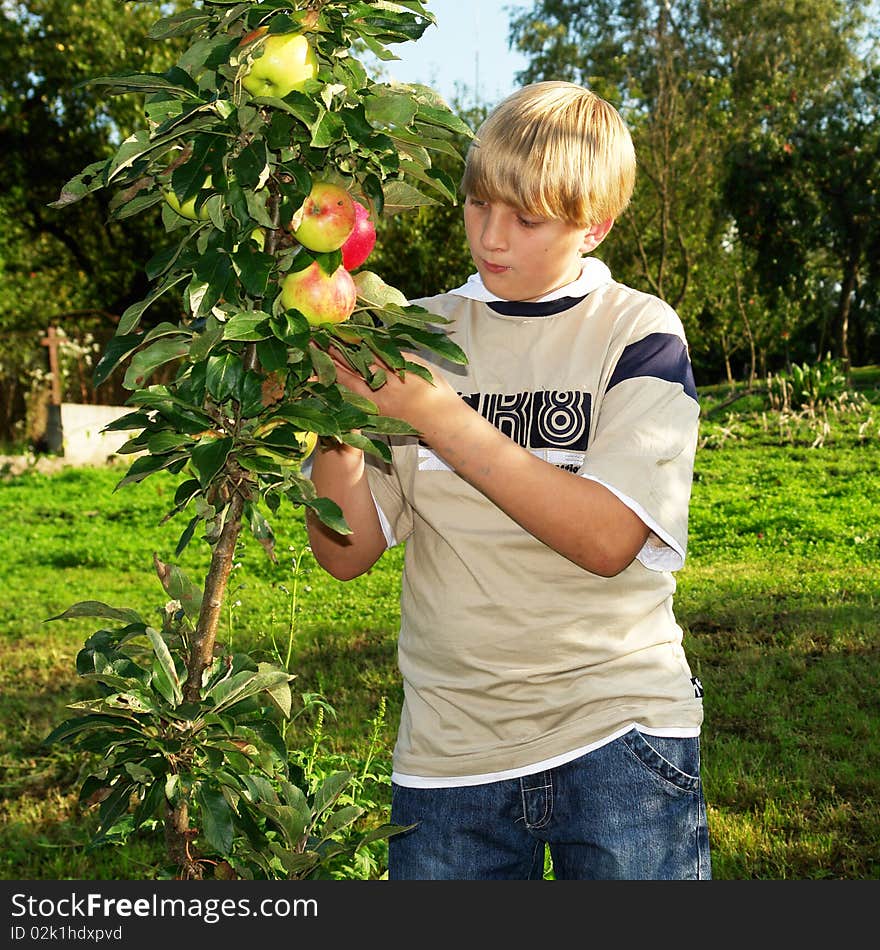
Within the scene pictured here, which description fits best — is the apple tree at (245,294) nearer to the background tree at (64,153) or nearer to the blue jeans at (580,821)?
the blue jeans at (580,821)

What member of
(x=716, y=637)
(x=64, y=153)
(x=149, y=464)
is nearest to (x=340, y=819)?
(x=149, y=464)

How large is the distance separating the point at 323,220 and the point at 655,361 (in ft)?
2.51

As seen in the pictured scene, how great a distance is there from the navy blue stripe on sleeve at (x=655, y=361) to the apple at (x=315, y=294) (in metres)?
0.68

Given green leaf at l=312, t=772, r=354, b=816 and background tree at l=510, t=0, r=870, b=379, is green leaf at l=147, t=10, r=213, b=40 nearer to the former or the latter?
green leaf at l=312, t=772, r=354, b=816

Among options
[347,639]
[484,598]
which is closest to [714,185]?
[347,639]

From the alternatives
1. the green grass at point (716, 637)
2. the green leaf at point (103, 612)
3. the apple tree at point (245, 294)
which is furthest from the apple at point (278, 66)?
the green grass at point (716, 637)

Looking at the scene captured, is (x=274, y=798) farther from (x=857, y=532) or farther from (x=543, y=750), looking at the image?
(x=857, y=532)

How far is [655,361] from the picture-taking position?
2.06m

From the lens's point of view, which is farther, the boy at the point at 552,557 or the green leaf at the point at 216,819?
the boy at the point at 552,557

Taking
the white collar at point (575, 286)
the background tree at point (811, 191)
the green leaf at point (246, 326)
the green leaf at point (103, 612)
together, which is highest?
the background tree at point (811, 191)

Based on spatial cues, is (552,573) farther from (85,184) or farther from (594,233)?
(85,184)

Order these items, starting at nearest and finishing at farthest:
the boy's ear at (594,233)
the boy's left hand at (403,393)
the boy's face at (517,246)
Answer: the boy's left hand at (403,393), the boy's face at (517,246), the boy's ear at (594,233)

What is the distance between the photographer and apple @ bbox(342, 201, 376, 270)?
5.64ft

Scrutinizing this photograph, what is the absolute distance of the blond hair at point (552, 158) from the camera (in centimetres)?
204
